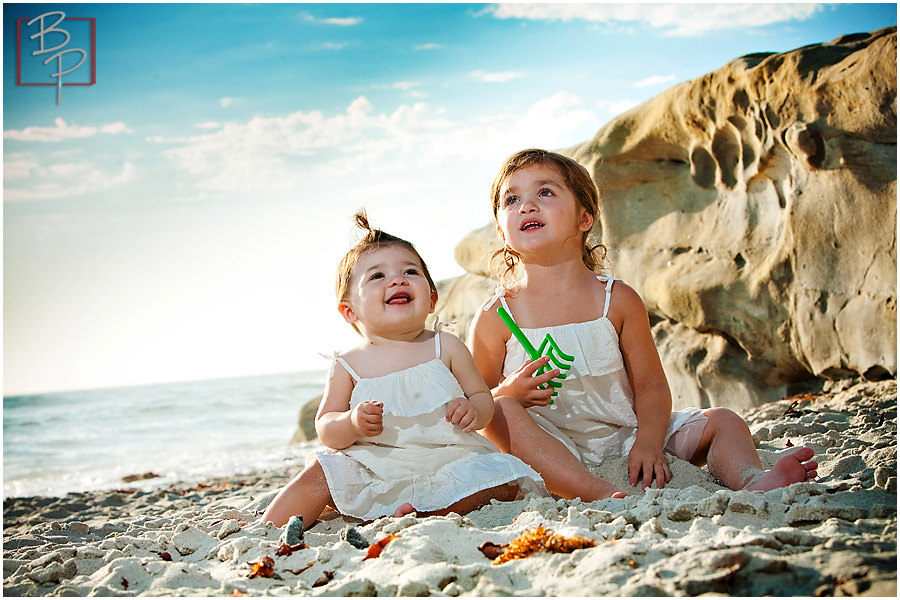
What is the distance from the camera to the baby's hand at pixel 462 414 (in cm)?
247

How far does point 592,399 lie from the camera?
2922mm

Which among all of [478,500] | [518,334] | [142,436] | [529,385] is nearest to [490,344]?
[518,334]

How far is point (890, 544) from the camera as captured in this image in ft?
5.05

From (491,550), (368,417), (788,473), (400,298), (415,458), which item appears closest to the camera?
(491,550)

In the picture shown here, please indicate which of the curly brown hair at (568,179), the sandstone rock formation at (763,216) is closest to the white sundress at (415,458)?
the curly brown hair at (568,179)

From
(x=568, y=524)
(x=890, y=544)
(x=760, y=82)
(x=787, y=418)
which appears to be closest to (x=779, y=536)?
(x=890, y=544)

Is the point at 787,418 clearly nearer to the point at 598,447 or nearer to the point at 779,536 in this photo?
the point at 598,447

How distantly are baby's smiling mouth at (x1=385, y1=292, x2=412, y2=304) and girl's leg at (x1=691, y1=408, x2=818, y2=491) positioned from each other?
115 centimetres

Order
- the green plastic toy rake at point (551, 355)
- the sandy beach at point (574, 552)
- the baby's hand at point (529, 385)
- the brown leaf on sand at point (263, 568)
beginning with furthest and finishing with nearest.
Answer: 1. the green plastic toy rake at point (551, 355)
2. the baby's hand at point (529, 385)
3. the brown leaf on sand at point (263, 568)
4. the sandy beach at point (574, 552)

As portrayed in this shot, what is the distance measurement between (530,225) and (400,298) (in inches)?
24.7

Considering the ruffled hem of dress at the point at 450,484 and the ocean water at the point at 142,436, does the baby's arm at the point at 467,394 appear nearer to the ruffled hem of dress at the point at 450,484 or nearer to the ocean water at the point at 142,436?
the ruffled hem of dress at the point at 450,484

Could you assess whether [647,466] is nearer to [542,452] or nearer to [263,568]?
[542,452]

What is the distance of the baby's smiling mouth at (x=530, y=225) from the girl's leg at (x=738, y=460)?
36.5 inches

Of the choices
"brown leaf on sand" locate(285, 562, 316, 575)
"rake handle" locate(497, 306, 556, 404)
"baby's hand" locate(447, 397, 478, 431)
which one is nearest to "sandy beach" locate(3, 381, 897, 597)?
"brown leaf on sand" locate(285, 562, 316, 575)
